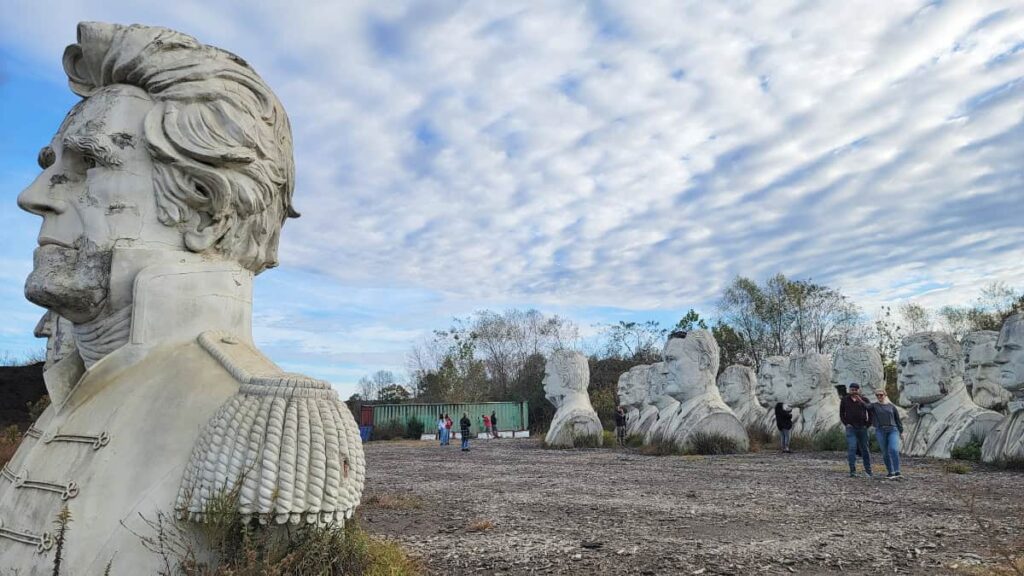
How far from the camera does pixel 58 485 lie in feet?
6.32

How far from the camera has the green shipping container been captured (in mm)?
29172

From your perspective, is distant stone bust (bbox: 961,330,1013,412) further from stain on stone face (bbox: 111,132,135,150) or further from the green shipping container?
the green shipping container

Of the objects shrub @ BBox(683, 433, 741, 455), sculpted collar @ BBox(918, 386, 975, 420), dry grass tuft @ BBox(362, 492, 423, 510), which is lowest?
shrub @ BBox(683, 433, 741, 455)

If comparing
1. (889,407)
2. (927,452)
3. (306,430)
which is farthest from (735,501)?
(927,452)

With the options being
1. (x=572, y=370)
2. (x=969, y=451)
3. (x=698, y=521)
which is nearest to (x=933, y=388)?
(x=969, y=451)

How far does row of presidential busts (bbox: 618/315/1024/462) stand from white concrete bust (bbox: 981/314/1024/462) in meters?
0.01

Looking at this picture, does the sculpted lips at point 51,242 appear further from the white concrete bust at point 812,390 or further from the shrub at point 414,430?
the shrub at point 414,430

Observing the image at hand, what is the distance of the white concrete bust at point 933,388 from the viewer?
12.5 meters

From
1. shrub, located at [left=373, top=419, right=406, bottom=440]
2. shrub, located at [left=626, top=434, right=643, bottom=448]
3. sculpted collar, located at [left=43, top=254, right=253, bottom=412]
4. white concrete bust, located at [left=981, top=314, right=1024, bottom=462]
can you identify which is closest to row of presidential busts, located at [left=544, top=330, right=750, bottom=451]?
shrub, located at [left=626, top=434, right=643, bottom=448]

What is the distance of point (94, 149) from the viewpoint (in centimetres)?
219

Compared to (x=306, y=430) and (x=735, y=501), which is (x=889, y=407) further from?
(x=306, y=430)

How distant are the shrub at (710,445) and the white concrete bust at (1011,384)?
14.7 ft

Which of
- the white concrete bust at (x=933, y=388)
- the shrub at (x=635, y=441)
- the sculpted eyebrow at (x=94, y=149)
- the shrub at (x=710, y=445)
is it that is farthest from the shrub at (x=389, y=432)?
the sculpted eyebrow at (x=94, y=149)

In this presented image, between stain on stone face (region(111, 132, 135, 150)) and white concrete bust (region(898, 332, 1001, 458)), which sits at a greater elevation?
Answer: stain on stone face (region(111, 132, 135, 150))
